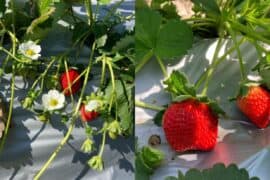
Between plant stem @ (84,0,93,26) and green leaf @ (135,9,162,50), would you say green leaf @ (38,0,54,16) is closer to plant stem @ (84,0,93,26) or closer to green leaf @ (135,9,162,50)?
plant stem @ (84,0,93,26)

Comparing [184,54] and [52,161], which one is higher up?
[184,54]

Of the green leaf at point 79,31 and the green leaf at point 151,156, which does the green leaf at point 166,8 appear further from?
the green leaf at point 151,156

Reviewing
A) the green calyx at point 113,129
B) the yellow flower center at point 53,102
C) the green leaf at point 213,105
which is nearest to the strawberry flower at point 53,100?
the yellow flower center at point 53,102

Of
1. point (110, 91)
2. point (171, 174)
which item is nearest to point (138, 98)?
point (110, 91)

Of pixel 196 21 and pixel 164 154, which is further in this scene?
pixel 196 21

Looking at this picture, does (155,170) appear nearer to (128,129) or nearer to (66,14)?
(128,129)

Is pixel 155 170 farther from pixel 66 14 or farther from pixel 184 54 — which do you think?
pixel 66 14

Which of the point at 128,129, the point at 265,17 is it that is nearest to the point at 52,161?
the point at 128,129

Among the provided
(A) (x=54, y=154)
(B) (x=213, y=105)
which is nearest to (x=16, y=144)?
(A) (x=54, y=154)

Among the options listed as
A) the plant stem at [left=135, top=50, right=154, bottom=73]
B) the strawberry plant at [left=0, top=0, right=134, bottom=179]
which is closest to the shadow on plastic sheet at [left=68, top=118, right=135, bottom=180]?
the strawberry plant at [left=0, top=0, right=134, bottom=179]
